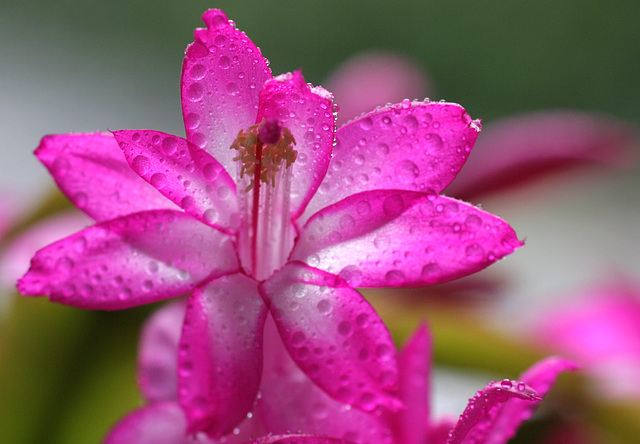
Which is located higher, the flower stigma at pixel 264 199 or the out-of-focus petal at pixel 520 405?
the flower stigma at pixel 264 199

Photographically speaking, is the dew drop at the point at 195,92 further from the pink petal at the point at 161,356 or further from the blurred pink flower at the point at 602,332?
the blurred pink flower at the point at 602,332

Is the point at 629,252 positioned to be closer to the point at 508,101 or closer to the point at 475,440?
the point at 508,101

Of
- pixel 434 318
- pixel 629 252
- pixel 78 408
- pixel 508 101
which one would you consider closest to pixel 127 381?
pixel 78 408

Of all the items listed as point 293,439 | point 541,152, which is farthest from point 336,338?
point 541,152

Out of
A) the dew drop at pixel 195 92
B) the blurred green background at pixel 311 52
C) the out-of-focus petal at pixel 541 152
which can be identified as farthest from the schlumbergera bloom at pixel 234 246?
the blurred green background at pixel 311 52

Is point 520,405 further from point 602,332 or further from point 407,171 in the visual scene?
point 602,332

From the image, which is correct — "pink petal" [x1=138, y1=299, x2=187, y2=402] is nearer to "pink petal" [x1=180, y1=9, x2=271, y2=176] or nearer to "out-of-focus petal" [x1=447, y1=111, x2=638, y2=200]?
"pink petal" [x1=180, y1=9, x2=271, y2=176]
